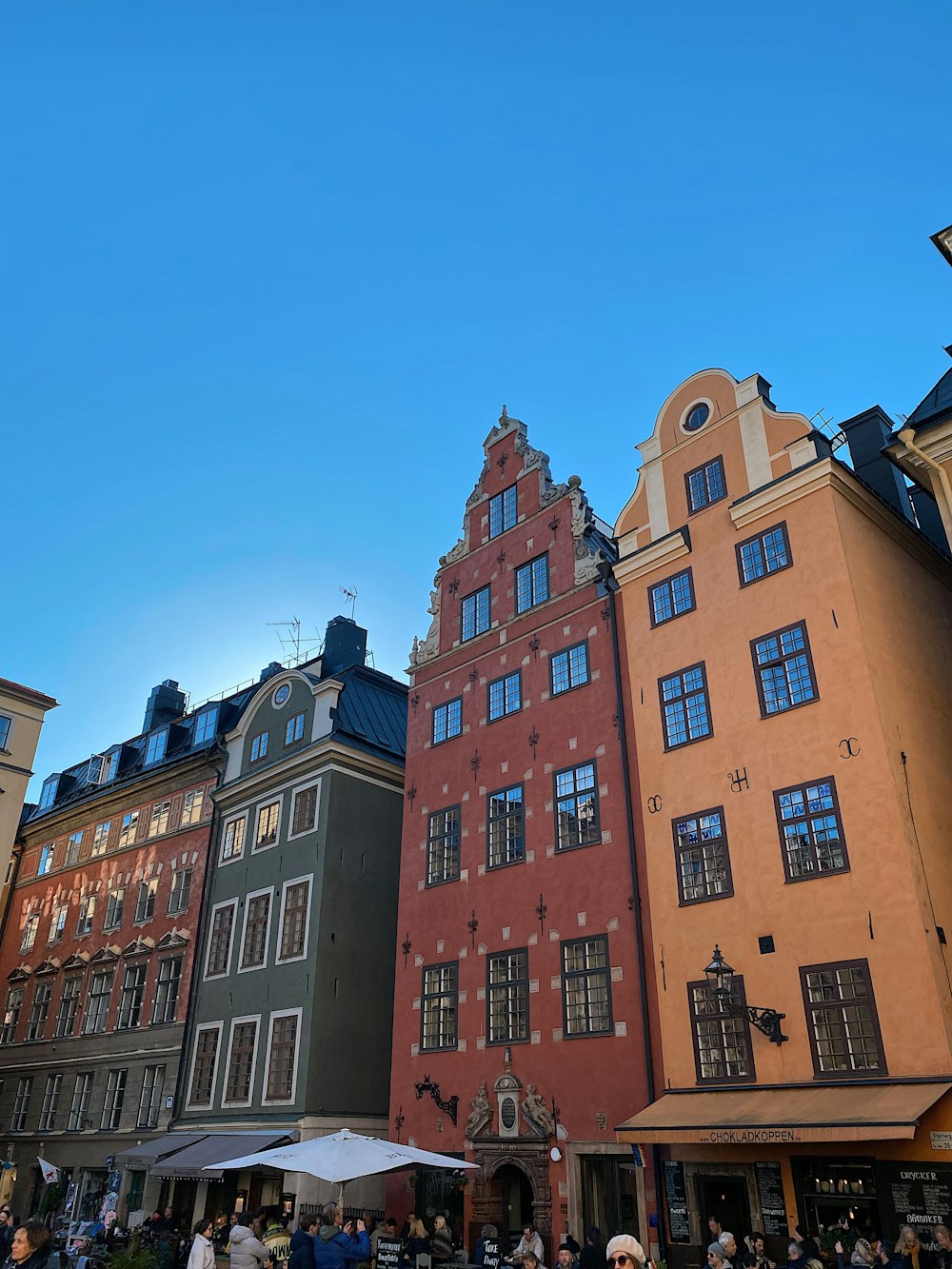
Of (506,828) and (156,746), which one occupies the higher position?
(156,746)

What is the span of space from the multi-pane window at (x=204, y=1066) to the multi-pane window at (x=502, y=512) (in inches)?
662

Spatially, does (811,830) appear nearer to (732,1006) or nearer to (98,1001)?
(732,1006)

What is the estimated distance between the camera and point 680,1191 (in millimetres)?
16953

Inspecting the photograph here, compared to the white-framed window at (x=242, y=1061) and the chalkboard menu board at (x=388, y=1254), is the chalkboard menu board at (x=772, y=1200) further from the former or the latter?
the white-framed window at (x=242, y=1061)

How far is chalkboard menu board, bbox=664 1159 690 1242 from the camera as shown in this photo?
54.8ft

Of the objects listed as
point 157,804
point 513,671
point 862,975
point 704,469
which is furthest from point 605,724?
point 157,804

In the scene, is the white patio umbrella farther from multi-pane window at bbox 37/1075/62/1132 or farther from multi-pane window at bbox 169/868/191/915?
multi-pane window at bbox 37/1075/62/1132

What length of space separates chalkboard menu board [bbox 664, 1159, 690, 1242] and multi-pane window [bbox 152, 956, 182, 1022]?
1896 cm

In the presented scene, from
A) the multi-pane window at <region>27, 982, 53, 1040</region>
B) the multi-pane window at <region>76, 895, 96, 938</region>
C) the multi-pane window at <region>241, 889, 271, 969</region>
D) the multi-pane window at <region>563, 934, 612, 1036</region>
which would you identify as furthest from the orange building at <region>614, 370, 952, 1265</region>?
the multi-pane window at <region>27, 982, 53, 1040</region>

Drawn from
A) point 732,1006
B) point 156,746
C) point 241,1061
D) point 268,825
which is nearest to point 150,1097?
point 241,1061

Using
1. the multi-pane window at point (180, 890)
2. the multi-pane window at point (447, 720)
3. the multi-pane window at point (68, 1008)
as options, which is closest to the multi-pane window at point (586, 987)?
the multi-pane window at point (447, 720)

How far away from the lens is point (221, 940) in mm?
30922

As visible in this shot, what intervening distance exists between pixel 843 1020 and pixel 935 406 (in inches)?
453

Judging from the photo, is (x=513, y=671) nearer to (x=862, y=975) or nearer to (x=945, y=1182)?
(x=862, y=975)
